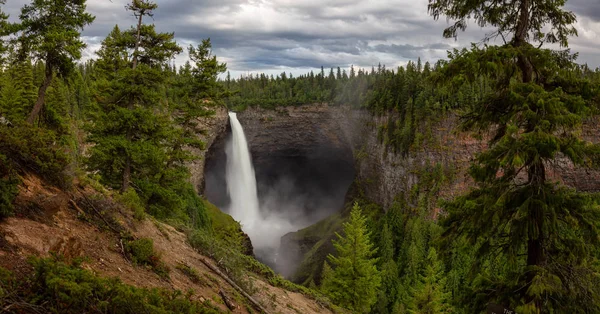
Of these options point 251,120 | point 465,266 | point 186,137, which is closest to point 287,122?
point 251,120

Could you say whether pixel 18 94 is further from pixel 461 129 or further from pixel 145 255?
pixel 461 129

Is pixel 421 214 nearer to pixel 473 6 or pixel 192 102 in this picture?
pixel 192 102

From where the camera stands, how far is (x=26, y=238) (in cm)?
655

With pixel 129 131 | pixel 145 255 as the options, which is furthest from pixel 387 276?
pixel 145 255

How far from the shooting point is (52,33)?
14.0 metres

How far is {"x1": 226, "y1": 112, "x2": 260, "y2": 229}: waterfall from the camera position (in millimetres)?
71750

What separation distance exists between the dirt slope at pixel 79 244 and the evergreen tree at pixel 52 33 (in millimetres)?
7167

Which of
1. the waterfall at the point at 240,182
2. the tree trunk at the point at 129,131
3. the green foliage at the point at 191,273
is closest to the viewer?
the green foliage at the point at 191,273

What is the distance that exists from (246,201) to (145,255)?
227ft

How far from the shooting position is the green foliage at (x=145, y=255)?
8539 millimetres

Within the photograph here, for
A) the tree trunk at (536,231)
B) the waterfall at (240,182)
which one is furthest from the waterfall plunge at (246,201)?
the tree trunk at (536,231)

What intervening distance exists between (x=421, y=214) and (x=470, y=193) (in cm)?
4739

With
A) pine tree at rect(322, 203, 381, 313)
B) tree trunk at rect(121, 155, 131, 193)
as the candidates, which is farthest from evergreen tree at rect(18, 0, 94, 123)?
pine tree at rect(322, 203, 381, 313)

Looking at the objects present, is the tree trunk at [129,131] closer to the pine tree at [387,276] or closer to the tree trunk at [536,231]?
the tree trunk at [536,231]
